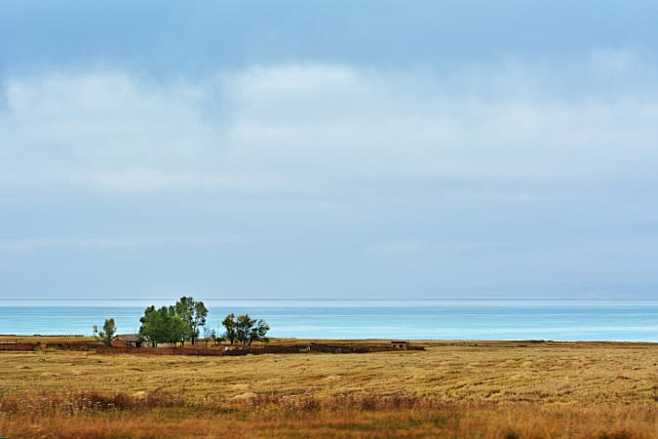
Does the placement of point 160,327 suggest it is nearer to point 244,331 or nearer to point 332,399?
point 244,331

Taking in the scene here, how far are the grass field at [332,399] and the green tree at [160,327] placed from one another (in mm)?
27455

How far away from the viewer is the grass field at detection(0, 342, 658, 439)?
15.4 m

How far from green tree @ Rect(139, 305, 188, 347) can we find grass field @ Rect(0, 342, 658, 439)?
27.5m

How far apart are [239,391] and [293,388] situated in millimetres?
2679

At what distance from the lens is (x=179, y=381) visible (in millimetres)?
39656

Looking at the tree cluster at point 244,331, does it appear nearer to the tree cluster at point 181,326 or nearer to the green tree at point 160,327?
the tree cluster at point 181,326

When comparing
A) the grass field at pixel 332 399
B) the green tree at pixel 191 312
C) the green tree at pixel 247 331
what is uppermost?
the green tree at pixel 191 312

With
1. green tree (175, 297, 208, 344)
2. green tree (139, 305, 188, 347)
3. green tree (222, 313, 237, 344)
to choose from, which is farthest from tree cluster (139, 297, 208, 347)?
green tree (222, 313, 237, 344)

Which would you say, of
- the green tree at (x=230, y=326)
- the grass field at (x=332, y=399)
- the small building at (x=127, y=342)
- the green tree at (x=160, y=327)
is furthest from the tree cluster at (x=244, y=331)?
the grass field at (x=332, y=399)

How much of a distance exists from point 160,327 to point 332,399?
70.1 metres

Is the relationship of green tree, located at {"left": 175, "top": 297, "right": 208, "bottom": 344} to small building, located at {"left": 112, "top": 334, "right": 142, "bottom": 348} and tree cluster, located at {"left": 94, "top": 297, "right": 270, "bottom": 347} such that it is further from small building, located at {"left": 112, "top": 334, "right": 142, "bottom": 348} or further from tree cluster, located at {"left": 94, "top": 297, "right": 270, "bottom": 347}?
small building, located at {"left": 112, "top": 334, "right": 142, "bottom": 348}

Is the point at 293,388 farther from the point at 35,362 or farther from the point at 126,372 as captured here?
the point at 35,362

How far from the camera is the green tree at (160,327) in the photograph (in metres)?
90.2

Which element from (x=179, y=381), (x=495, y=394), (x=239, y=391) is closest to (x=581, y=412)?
(x=495, y=394)
